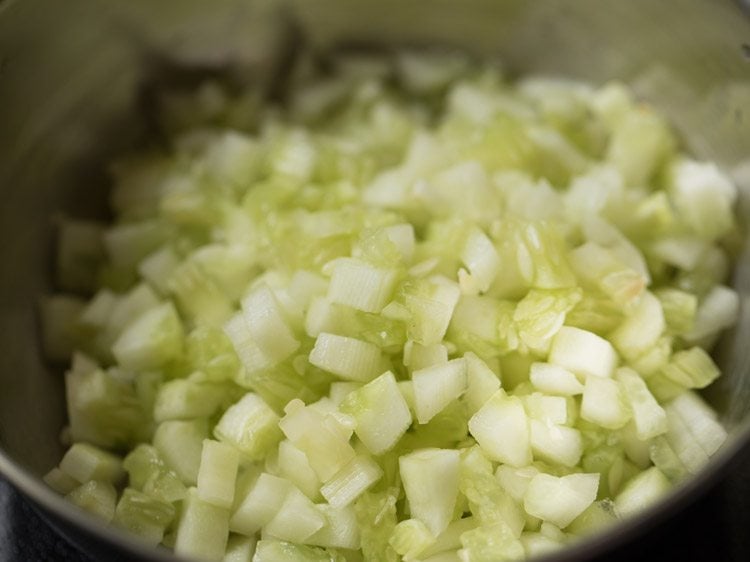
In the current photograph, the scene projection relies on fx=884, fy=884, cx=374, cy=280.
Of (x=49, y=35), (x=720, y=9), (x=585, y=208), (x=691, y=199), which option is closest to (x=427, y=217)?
(x=585, y=208)

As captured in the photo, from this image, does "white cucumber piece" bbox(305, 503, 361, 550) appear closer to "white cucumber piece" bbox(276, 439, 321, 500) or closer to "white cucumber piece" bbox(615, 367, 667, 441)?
"white cucumber piece" bbox(276, 439, 321, 500)

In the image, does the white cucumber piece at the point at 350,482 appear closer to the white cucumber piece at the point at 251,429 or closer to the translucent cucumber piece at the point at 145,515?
the white cucumber piece at the point at 251,429

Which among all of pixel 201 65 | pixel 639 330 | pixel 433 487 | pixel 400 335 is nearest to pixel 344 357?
pixel 400 335

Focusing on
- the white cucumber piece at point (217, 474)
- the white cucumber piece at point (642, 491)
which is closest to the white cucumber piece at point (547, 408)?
the white cucumber piece at point (642, 491)

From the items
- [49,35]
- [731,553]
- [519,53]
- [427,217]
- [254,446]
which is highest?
[49,35]

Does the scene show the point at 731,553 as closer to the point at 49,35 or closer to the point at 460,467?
the point at 460,467

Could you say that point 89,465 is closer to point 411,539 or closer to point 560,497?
point 411,539
